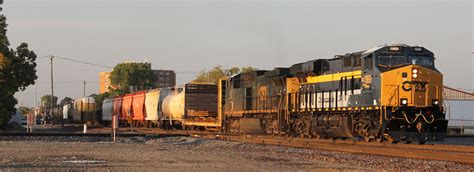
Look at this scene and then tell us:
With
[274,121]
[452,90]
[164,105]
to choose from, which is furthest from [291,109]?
[452,90]

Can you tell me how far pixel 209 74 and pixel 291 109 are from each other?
90.3 m

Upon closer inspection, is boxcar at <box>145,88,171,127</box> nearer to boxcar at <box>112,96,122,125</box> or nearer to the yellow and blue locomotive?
boxcar at <box>112,96,122,125</box>

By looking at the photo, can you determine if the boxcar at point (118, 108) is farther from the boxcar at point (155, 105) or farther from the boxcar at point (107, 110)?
the boxcar at point (155, 105)

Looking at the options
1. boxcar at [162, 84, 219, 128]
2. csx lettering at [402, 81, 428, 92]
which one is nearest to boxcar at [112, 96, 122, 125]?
boxcar at [162, 84, 219, 128]

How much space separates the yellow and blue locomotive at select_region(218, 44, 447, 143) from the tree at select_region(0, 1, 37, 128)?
870 inches

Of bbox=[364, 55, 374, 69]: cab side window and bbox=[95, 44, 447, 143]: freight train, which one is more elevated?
bbox=[364, 55, 374, 69]: cab side window

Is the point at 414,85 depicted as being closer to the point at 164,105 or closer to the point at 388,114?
the point at 388,114

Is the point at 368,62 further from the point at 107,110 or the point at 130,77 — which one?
the point at 130,77

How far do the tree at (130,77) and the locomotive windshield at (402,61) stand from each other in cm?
11219

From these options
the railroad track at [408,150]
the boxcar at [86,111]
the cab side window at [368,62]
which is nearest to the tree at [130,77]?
the boxcar at [86,111]

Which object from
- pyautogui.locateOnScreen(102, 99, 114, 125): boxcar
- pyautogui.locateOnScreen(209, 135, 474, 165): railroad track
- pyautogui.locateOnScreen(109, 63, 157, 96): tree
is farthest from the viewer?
pyautogui.locateOnScreen(109, 63, 157, 96): tree

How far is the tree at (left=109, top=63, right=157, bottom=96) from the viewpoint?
134212 mm

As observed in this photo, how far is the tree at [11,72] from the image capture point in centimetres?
4538

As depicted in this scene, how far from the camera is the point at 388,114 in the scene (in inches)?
883
